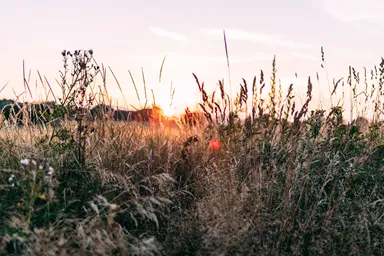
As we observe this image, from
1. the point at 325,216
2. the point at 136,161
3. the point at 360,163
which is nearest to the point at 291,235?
the point at 325,216

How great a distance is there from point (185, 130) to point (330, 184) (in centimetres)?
156

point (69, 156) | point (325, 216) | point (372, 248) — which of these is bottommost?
point (372, 248)

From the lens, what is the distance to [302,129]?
4480mm

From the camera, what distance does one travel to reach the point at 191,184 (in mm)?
4090

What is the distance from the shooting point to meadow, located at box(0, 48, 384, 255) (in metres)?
3.12

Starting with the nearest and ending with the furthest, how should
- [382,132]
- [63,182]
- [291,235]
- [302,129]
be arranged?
[291,235] → [63,182] → [302,129] → [382,132]

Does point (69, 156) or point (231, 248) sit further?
point (69, 156)

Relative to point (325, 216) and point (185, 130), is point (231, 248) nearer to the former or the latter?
point (325, 216)

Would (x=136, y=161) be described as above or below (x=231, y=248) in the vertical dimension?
above

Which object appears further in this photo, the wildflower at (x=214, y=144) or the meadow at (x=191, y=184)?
the wildflower at (x=214, y=144)

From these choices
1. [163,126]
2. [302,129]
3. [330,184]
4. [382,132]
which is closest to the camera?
[330,184]

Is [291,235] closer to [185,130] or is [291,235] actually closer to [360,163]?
[360,163]

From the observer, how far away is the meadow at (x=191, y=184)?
3.12m

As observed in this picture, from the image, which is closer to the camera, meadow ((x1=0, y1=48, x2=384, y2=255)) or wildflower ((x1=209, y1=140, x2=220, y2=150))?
meadow ((x1=0, y1=48, x2=384, y2=255))
